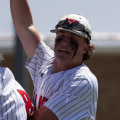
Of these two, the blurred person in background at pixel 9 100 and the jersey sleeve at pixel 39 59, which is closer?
the blurred person in background at pixel 9 100

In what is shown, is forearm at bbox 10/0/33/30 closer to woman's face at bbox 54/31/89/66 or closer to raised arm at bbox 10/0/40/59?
raised arm at bbox 10/0/40/59

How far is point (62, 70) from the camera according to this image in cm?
429

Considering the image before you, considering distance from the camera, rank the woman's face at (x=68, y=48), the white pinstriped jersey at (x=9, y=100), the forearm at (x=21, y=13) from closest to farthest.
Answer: the white pinstriped jersey at (x=9, y=100), the woman's face at (x=68, y=48), the forearm at (x=21, y=13)

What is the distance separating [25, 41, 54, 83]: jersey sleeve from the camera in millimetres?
4504

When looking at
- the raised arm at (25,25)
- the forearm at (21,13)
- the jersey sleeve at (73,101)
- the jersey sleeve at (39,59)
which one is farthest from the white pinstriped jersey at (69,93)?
the forearm at (21,13)

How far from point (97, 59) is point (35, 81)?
28.9 ft

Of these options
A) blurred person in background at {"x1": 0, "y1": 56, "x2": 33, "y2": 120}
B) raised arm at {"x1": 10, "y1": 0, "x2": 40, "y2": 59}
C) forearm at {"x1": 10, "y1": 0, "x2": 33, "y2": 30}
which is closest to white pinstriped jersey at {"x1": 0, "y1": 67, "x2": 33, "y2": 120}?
blurred person in background at {"x1": 0, "y1": 56, "x2": 33, "y2": 120}

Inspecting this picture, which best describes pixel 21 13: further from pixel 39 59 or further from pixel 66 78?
pixel 66 78

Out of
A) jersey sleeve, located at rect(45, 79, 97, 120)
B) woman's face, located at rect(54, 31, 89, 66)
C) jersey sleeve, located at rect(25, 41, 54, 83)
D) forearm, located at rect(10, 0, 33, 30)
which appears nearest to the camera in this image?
jersey sleeve, located at rect(45, 79, 97, 120)

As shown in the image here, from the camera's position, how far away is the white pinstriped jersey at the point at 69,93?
4070mm

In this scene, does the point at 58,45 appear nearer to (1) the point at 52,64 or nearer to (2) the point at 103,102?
(1) the point at 52,64

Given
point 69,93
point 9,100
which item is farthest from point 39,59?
point 9,100

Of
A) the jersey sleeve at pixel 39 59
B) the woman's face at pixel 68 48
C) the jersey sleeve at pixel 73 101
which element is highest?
the woman's face at pixel 68 48

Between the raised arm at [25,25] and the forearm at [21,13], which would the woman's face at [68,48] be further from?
the forearm at [21,13]
